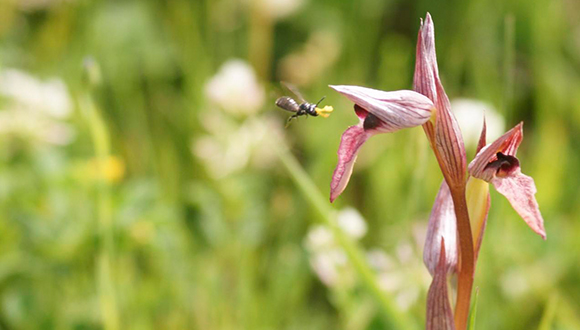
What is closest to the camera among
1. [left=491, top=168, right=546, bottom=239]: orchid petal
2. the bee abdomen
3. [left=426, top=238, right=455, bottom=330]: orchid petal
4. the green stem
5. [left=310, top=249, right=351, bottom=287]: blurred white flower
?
[left=491, top=168, right=546, bottom=239]: orchid petal

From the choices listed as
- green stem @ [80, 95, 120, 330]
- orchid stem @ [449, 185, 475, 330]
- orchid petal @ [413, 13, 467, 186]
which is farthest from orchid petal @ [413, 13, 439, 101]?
green stem @ [80, 95, 120, 330]

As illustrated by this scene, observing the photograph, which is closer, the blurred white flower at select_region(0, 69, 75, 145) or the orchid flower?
the orchid flower

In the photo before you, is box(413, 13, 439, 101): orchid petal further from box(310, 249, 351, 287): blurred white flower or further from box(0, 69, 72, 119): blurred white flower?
box(0, 69, 72, 119): blurred white flower

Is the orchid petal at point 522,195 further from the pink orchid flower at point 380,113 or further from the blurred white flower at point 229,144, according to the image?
the blurred white flower at point 229,144

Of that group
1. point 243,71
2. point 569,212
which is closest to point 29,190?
point 243,71

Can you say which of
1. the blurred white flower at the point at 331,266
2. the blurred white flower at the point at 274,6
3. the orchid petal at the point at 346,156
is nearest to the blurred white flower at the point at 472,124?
the blurred white flower at the point at 331,266

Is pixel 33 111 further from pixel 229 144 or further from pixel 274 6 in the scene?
pixel 274 6
